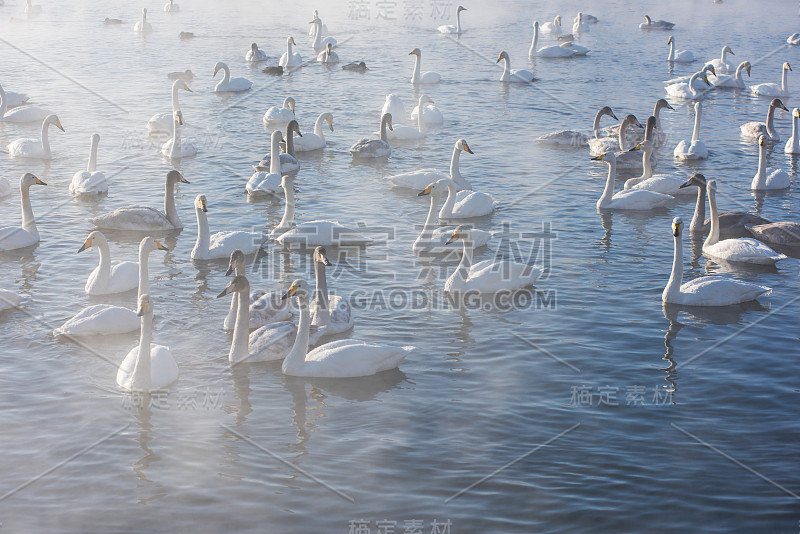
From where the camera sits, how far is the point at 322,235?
50.2ft

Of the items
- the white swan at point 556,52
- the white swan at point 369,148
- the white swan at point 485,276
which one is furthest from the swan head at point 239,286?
the white swan at point 556,52

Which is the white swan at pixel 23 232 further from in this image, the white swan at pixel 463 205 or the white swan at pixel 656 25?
the white swan at pixel 656 25

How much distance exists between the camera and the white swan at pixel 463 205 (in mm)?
16859

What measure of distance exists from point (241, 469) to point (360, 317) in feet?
13.5

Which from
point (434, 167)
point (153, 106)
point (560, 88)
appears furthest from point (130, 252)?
point (560, 88)

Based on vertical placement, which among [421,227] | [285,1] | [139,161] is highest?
[285,1]

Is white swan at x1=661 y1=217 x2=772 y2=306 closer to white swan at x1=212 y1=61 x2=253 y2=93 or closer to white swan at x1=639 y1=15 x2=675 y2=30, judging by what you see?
white swan at x1=212 y1=61 x2=253 y2=93

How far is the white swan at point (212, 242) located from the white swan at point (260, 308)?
2310 mm

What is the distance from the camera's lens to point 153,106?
2586cm

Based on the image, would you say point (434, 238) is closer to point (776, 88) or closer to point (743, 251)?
point (743, 251)

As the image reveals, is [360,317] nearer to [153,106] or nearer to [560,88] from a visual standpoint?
[153,106]

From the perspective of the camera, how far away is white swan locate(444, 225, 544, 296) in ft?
43.9

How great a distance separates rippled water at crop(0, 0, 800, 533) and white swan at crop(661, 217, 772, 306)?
0.63 feet

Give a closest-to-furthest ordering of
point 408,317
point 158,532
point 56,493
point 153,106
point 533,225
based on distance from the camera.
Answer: point 158,532
point 56,493
point 408,317
point 533,225
point 153,106
